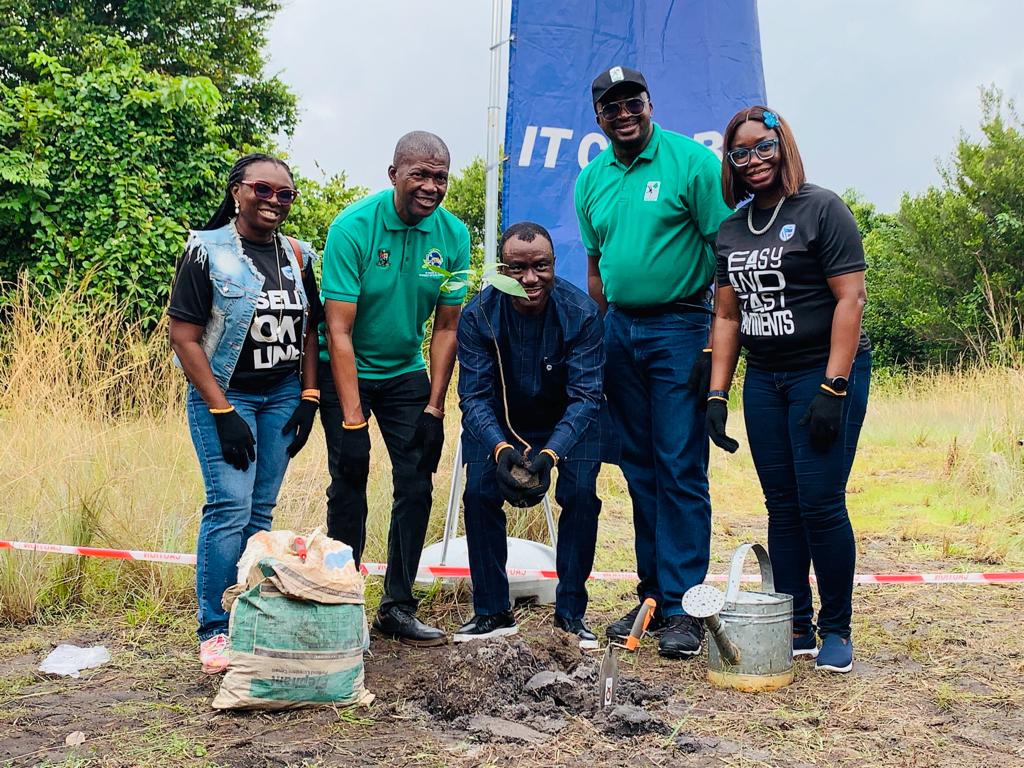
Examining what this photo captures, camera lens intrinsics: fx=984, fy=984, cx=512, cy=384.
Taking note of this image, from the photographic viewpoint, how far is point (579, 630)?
389 cm

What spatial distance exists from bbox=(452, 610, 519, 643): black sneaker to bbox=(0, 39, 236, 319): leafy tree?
7268 millimetres

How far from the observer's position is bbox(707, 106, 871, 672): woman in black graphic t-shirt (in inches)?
129

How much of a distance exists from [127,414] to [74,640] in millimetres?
2274

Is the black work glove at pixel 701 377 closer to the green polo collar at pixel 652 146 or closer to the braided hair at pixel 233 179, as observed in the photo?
the green polo collar at pixel 652 146

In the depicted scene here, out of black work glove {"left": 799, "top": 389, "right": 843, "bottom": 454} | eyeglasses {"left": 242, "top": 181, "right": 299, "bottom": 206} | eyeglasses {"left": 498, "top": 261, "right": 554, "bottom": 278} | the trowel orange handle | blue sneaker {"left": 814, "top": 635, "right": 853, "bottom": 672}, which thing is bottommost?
blue sneaker {"left": 814, "top": 635, "right": 853, "bottom": 672}

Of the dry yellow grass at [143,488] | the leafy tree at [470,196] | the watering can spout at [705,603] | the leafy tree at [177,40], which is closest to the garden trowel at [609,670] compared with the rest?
the watering can spout at [705,603]

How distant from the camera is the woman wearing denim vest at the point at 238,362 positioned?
3.43m

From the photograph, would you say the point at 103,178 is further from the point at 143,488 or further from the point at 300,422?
the point at 300,422

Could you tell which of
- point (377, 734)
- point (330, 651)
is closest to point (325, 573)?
point (330, 651)

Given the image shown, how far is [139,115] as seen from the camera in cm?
1080

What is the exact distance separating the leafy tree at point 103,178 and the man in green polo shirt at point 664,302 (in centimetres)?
738

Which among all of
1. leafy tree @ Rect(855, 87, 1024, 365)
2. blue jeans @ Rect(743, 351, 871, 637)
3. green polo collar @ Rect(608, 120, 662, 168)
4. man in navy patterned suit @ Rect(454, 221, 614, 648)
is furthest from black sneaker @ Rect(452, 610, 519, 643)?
leafy tree @ Rect(855, 87, 1024, 365)

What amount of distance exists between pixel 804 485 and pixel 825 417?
0.94ft

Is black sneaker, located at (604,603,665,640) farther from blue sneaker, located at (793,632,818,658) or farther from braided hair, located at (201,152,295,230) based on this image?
braided hair, located at (201,152,295,230)
